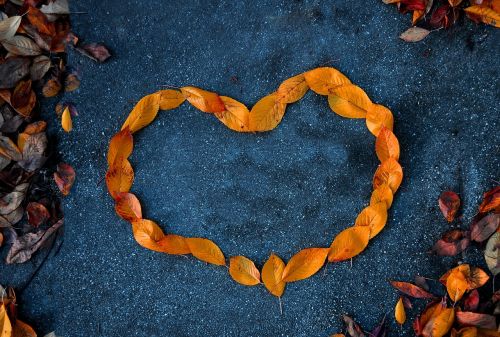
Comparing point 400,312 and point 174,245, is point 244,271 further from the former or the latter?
point 400,312

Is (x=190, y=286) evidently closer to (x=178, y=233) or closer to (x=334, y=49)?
(x=178, y=233)

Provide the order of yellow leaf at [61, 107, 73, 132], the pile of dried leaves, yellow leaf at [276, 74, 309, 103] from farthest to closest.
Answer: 1. yellow leaf at [61, 107, 73, 132]
2. yellow leaf at [276, 74, 309, 103]
3. the pile of dried leaves

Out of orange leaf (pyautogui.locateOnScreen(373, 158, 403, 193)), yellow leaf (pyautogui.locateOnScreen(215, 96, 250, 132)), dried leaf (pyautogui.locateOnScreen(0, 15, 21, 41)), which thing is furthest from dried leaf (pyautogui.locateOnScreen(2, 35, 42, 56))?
orange leaf (pyautogui.locateOnScreen(373, 158, 403, 193))

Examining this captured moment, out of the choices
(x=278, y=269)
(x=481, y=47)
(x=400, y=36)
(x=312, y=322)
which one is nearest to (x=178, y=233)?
(x=278, y=269)

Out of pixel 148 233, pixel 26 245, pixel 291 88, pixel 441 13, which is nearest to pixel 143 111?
pixel 148 233

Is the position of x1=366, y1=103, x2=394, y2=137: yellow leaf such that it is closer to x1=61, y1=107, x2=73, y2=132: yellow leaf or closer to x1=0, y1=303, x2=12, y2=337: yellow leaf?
x1=61, y1=107, x2=73, y2=132: yellow leaf

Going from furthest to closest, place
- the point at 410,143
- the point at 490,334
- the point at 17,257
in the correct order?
the point at 17,257 < the point at 410,143 < the point at 490,334
